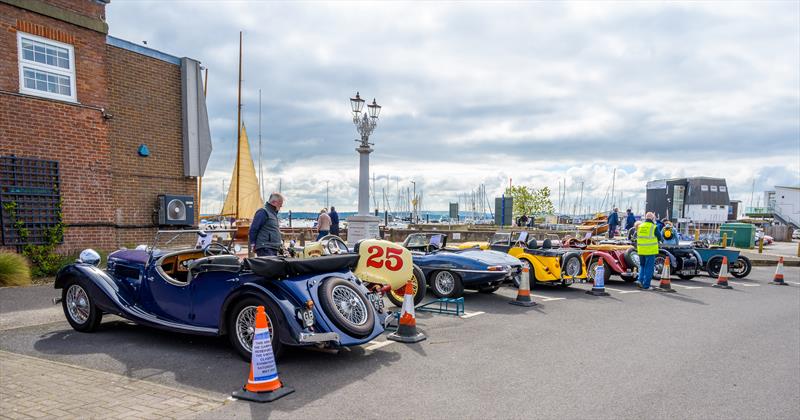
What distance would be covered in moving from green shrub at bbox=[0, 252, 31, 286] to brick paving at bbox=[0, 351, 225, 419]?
204 inches

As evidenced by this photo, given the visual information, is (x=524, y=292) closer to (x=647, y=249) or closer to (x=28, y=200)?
(x=647, y=249)

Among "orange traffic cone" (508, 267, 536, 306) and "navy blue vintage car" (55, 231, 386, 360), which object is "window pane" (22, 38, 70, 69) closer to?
"navy blue vintage car" (55, 231, 386, 360)

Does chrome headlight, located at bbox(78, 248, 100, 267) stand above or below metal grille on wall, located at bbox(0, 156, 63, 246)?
below

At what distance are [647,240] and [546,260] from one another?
2779 mm

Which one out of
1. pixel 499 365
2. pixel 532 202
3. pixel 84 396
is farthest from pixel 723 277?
pixel 532 202

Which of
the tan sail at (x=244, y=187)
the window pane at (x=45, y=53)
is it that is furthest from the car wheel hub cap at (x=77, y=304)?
the tan sail at (x=244, y=187)

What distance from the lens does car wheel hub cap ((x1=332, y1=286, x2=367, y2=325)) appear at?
18.3 feet

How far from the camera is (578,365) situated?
5629mm

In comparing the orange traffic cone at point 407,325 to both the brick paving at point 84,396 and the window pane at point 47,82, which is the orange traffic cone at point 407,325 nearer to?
the brick paving at point 84,396

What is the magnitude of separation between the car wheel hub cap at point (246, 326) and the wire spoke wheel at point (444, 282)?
4956 mm

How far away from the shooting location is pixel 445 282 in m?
9.76

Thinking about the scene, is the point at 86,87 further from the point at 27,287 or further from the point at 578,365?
the point at 578,365

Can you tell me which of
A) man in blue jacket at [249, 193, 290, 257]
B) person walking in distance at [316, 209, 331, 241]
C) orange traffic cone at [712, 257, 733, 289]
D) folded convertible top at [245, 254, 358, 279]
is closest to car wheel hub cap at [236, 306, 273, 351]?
folded convertible top at [245, 254, 358, 279]

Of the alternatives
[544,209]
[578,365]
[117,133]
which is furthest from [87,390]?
[544,209]
